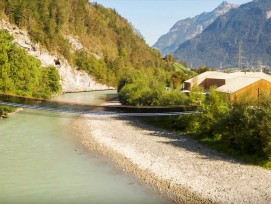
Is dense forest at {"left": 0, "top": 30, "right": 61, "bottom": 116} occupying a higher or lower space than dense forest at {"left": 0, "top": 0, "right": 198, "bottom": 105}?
lower

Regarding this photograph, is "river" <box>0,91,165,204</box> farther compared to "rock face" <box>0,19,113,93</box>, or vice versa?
"rock face" <box>0,19,113,93</box>

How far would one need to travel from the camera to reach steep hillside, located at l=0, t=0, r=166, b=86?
262 ft

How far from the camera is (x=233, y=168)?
20078 millimetres

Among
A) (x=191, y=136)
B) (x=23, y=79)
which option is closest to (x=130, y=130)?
(x=191, y=136)

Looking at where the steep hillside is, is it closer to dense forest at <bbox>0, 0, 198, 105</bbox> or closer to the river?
dense forest at <bbox>0, 0, 198, 105</bbox>

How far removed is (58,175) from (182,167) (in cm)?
714

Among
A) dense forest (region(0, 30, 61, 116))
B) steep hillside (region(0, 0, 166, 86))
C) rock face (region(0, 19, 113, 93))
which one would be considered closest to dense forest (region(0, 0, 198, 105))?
steep hillside (region(0, 0, 166, 86))

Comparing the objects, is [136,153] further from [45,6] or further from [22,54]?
[45,6]

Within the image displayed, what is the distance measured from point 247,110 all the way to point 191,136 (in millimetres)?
7292

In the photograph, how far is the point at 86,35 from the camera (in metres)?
111

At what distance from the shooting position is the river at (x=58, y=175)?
55.5 feet

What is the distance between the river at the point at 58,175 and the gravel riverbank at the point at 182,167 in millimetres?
1095

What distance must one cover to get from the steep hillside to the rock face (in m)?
1.71

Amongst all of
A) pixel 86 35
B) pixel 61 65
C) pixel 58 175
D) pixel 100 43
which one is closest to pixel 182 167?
pixel 58 175
